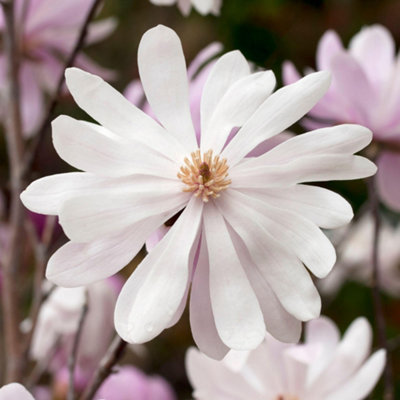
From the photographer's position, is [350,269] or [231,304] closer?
[231,304]

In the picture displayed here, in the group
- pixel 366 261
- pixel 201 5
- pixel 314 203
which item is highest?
pixel 201 5

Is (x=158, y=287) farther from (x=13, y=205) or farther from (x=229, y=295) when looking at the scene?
(x=13, y=205)

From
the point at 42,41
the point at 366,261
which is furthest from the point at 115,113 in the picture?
the point at 366,261

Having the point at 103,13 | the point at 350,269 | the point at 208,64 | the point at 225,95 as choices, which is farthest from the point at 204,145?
the point at 103,13

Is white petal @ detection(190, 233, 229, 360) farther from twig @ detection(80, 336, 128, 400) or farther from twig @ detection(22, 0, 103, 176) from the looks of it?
twig @ detection(22, 0, 103, 176)

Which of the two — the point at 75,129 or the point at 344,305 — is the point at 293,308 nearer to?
the point at 75,129
